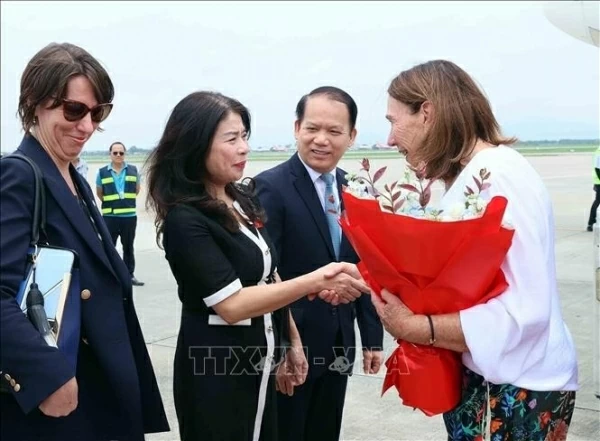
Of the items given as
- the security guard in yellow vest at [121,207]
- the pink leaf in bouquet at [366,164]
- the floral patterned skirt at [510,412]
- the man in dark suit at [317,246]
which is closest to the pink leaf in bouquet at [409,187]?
the pink leaf in bouquet at [366,164]

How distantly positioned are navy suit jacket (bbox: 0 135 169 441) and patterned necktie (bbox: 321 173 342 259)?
3.79 ft

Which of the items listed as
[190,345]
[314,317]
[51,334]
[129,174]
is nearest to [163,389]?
[314,317]

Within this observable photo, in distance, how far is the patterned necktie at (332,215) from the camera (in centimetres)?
315

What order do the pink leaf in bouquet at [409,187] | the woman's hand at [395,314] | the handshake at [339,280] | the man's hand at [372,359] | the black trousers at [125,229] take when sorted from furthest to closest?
the black trousers at [125,229]
the man's hand at [372,359]
the handshake at [339,280]
the woman's hand at [395,314]
the pink leaf in bouquet at [409,187]

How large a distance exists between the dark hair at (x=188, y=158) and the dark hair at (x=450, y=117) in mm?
687

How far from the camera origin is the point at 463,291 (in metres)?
1.80

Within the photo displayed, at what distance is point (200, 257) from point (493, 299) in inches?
37.0

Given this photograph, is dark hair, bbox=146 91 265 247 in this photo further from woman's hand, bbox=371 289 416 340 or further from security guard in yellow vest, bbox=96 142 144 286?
security guard in yellow vest, bbox=96 142 144 286

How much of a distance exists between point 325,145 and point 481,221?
158 cm

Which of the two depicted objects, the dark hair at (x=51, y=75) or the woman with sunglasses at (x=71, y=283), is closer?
the woman with sunglasses at (x=71, y=283)

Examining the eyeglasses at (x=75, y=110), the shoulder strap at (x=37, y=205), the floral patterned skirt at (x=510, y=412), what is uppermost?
the eyeglasses at (x=75, y=110)

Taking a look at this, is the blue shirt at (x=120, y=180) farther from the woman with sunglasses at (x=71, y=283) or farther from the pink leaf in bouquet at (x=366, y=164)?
the pink leaf in bouquet at (x=366, y=164)

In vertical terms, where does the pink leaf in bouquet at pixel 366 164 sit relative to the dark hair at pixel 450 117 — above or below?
below

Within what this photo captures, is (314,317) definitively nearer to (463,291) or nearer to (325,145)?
(325,145)
